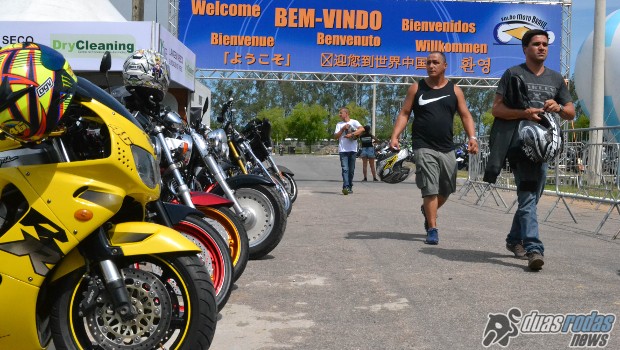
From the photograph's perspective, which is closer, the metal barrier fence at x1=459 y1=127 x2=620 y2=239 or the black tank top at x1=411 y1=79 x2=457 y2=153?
the black tank top at x1=411 y1=79 x2=457 y2=153

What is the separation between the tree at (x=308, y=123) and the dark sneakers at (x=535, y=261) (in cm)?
7551

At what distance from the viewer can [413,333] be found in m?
4.21

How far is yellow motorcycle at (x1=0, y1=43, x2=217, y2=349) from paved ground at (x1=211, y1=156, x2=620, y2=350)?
0.79 meters

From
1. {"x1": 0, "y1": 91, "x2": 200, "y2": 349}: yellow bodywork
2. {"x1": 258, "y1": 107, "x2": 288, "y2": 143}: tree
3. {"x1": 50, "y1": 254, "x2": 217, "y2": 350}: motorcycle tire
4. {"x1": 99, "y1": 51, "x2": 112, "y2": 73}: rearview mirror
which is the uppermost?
{"x1": 258, "y1": 107, "x2": 288, "y2": 143}: tree

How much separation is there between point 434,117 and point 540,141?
179 cm

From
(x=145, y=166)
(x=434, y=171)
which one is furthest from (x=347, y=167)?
(x=145, y=166)

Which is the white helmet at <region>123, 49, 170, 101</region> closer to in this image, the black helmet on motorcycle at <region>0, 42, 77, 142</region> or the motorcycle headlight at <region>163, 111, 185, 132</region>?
the motorcycle headlight at <region>163, 111, 185, 132</region>

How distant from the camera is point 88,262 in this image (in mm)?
3229

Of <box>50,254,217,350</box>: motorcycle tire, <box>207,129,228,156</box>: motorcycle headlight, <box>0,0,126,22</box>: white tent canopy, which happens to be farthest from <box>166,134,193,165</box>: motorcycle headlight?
<box>0,0,126,22</box>: white tent canopy

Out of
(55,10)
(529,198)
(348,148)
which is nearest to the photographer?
(529,198)

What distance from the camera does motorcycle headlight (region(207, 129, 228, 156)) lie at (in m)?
6.42

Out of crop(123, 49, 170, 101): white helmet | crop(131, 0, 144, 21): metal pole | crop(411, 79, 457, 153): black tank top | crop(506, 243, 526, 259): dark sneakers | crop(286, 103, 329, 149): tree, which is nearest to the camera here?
crop(123, 49, 170, 101): white helmet

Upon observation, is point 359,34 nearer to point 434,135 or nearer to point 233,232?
point 434,135

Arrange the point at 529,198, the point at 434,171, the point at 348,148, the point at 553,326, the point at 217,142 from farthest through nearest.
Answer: the point at 348,148
the point at 434,171
the point at 217,142
the point at 529,198
the point at 553,326
